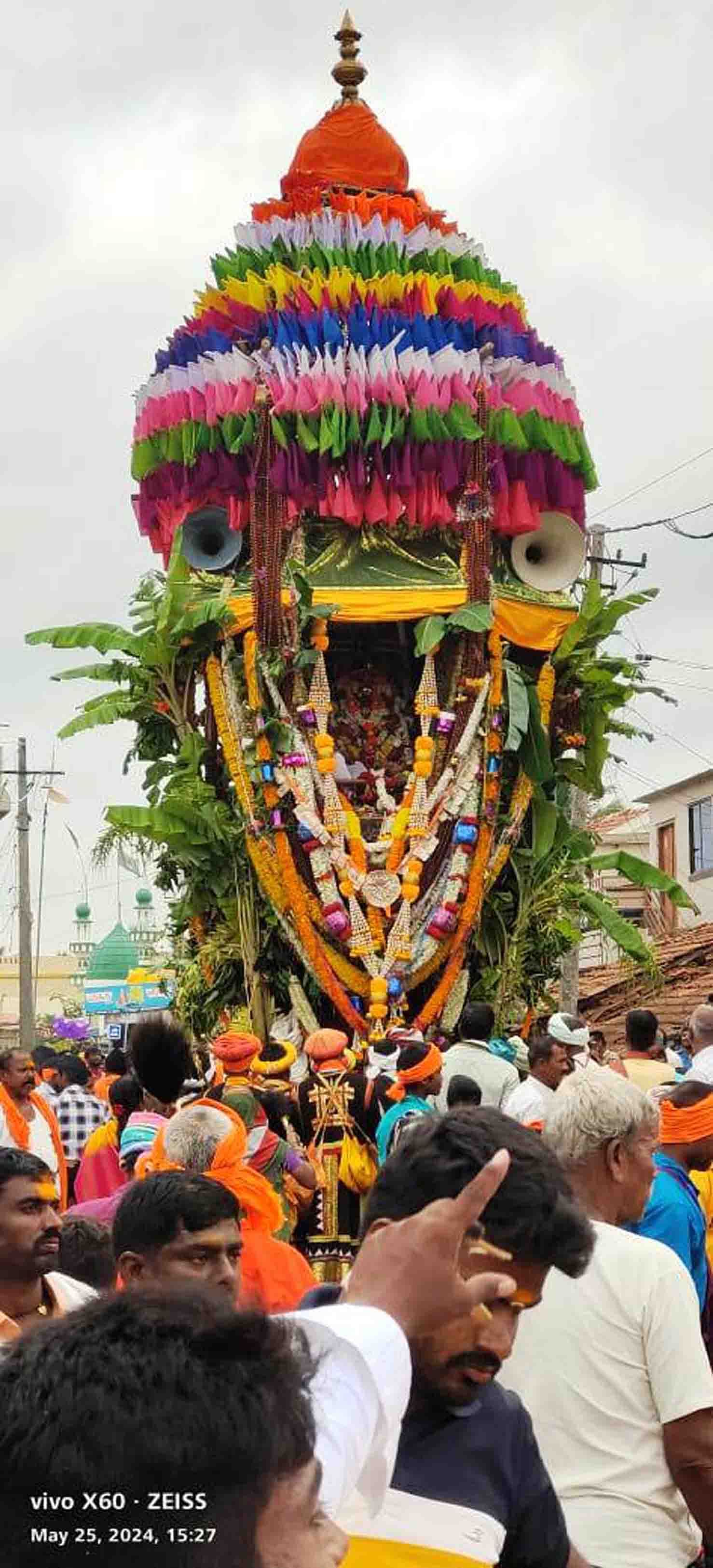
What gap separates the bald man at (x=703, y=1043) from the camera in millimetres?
8406

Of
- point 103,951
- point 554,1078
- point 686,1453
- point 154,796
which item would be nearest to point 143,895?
point 103,951

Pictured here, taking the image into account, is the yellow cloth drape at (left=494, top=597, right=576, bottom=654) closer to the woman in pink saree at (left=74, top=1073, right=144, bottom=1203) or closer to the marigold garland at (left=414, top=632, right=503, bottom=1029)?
the marigold garland at (left=414, top=632, right=503, bottom=1029)

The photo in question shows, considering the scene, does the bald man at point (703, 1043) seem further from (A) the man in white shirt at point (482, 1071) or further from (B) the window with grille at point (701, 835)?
(B) the window with grille at point (701, 835)

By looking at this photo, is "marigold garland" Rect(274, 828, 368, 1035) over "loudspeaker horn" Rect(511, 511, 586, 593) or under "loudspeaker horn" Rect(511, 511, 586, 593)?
under

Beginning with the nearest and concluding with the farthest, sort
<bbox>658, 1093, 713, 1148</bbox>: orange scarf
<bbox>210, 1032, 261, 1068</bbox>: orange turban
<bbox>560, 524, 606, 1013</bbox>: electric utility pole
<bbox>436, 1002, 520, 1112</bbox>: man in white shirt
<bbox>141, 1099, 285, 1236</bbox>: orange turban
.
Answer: <bbox>141, 1099, 285, 1236</bbox>: orange turban, <bbox>658, 1093, 713, 1148</bbox>: orange scarf, <bbox>210, 1032, 261, 1068</bbox>: orange turban, <bbox>436, 1002, 520, 1112</bbox>: man in white shirt, <bbox>560, 524, 606, 1013</bbox>: electric utility pole

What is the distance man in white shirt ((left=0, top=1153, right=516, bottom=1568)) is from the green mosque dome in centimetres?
6903

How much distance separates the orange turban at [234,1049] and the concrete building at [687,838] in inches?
Result: 1032

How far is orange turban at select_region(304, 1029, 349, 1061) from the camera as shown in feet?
30.3

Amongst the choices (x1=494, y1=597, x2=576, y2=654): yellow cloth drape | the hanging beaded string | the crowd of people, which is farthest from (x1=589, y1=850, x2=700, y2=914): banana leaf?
the crowd of people

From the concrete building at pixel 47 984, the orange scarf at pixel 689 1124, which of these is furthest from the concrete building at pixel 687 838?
the concrete building at pixel 47 984

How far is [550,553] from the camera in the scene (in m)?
18.7

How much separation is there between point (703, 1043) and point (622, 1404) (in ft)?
21.1

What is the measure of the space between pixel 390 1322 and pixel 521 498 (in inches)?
648

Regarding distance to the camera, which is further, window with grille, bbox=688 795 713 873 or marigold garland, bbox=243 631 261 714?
window with grille, bbox=688 795 713 873
